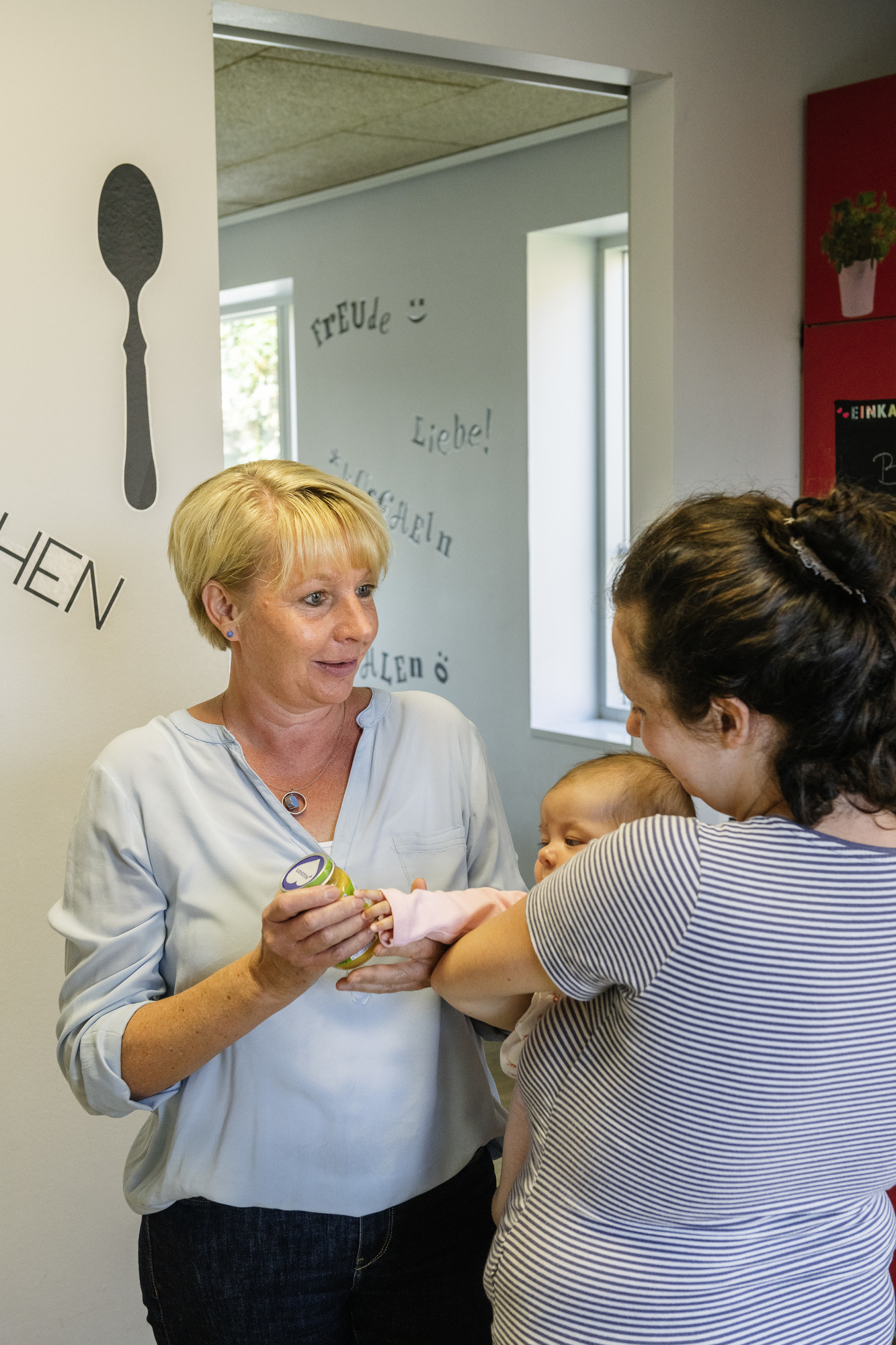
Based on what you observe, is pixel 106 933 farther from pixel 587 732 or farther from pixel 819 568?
pixel 587 732

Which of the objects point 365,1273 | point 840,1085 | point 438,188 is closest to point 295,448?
point 438,188

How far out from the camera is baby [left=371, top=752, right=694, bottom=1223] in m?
1.27

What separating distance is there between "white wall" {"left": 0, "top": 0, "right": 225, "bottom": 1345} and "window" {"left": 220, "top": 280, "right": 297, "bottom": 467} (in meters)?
3.84

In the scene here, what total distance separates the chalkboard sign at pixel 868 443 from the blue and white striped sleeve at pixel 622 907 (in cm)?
221

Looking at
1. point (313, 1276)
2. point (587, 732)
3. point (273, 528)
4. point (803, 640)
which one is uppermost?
point (273, 528)

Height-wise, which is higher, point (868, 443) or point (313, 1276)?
point (868, 443)

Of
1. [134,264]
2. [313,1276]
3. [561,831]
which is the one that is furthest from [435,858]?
[134,264]

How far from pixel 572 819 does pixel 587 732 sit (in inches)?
131

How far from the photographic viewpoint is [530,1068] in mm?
1138

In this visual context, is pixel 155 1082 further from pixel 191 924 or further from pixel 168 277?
pixel 168 277

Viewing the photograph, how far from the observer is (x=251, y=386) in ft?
20.7

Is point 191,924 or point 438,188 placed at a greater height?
point 438,188

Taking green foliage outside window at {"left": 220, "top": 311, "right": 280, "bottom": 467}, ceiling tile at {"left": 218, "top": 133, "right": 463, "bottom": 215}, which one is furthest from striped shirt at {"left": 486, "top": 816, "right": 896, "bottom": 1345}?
green foliage outside window at {"left": 220, "top": 311, "right": 280, "bottom": 467}

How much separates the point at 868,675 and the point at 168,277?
1664mm
